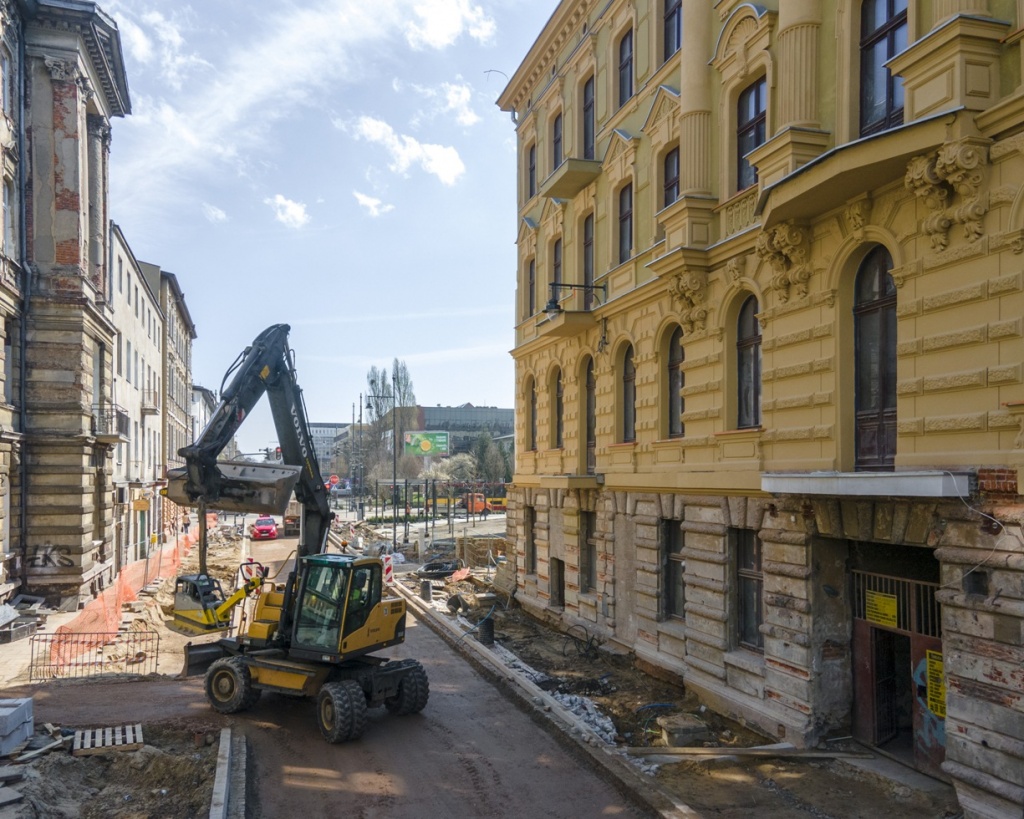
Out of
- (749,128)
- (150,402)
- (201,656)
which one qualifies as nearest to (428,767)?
(201,656)

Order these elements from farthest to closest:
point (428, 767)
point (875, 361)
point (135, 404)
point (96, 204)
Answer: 1. point (135, 404)
2. point (96, 204)
3. point (428, 767)
4. point (875, 361)

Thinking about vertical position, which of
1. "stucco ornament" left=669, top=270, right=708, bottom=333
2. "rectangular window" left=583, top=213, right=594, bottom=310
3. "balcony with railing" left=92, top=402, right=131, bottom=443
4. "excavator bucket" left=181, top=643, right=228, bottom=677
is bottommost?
"excavator bucket" left=181, top=643, right=228, bottom=677

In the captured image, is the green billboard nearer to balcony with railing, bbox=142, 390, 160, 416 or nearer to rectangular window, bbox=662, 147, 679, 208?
balcony with railing, bbox=142, 390, 160, 416

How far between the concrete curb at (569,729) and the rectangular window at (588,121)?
1221cm

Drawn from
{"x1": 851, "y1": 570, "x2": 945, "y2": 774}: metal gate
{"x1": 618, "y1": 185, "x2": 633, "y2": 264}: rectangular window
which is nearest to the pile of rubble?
{"x1": 618, "y1": 185, "x2": 633, "y2": 264}: rectangular window

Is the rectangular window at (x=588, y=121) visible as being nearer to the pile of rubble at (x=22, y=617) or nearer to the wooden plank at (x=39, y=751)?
→ the wooden plank at (x=39, y=751)

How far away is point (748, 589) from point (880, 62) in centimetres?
809

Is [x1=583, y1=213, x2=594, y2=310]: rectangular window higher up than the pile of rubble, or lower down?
higher up

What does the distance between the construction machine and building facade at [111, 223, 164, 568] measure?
44.4 feet

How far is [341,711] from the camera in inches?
458

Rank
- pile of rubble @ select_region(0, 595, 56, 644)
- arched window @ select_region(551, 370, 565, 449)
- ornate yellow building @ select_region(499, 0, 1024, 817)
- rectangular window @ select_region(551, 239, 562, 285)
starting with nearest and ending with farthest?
1. ornate yellow building @ select_region(499, 0, 1024, 817)
2. pile of rubble @ select_region(0, 595, 56, 644)
3. rectangular window @ select_region(551, 239, 562, 285)
4. arched window @ select_region(551, 370, 565, 449)

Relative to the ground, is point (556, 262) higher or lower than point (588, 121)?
lower

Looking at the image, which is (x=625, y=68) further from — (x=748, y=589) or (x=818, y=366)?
(x=748, y=589)

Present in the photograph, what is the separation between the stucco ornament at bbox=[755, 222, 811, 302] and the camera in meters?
11.4
